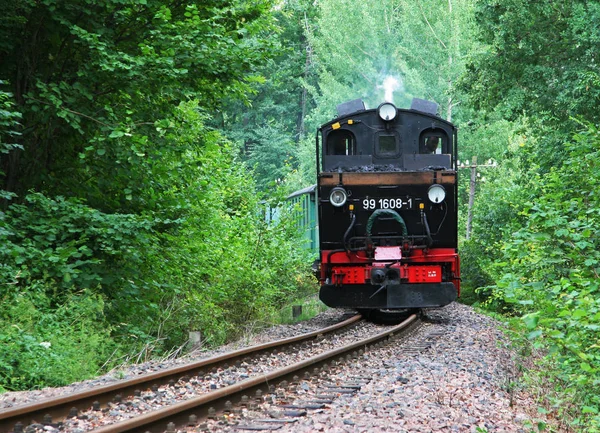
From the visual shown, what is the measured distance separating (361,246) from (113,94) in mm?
5012

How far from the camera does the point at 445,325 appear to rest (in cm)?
1420

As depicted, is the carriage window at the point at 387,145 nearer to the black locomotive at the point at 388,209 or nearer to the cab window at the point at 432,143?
the black locomotive at the point at 388,209

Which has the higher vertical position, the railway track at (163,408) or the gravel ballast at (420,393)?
the railway track at (163,408)

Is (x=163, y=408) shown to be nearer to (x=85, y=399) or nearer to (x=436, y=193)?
(x=85, y=399)

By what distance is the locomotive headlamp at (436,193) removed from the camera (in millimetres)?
13148

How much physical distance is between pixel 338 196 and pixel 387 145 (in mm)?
1309

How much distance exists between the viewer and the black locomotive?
1320cm

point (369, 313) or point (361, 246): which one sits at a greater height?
point (361, 246)

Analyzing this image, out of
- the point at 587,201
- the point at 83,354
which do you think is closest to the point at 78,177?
the point at 83,354

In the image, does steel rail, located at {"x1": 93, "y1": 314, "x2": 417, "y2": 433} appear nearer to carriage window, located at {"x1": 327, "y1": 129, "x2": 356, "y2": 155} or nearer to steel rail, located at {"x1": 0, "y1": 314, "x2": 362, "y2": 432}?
steel rail, located at {"x1": 0, "y1": 314, "x2": 362, "y2": 432}

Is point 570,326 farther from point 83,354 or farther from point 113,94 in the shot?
point 113,94

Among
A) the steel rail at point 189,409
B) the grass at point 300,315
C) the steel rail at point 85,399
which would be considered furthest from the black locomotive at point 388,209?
the steel rail at point 85,399

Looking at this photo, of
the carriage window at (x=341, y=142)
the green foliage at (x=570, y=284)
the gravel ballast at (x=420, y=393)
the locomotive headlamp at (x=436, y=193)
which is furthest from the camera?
the carriage window at (x=341, y=142)

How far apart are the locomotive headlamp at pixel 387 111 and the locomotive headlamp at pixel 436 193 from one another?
1.44 m
